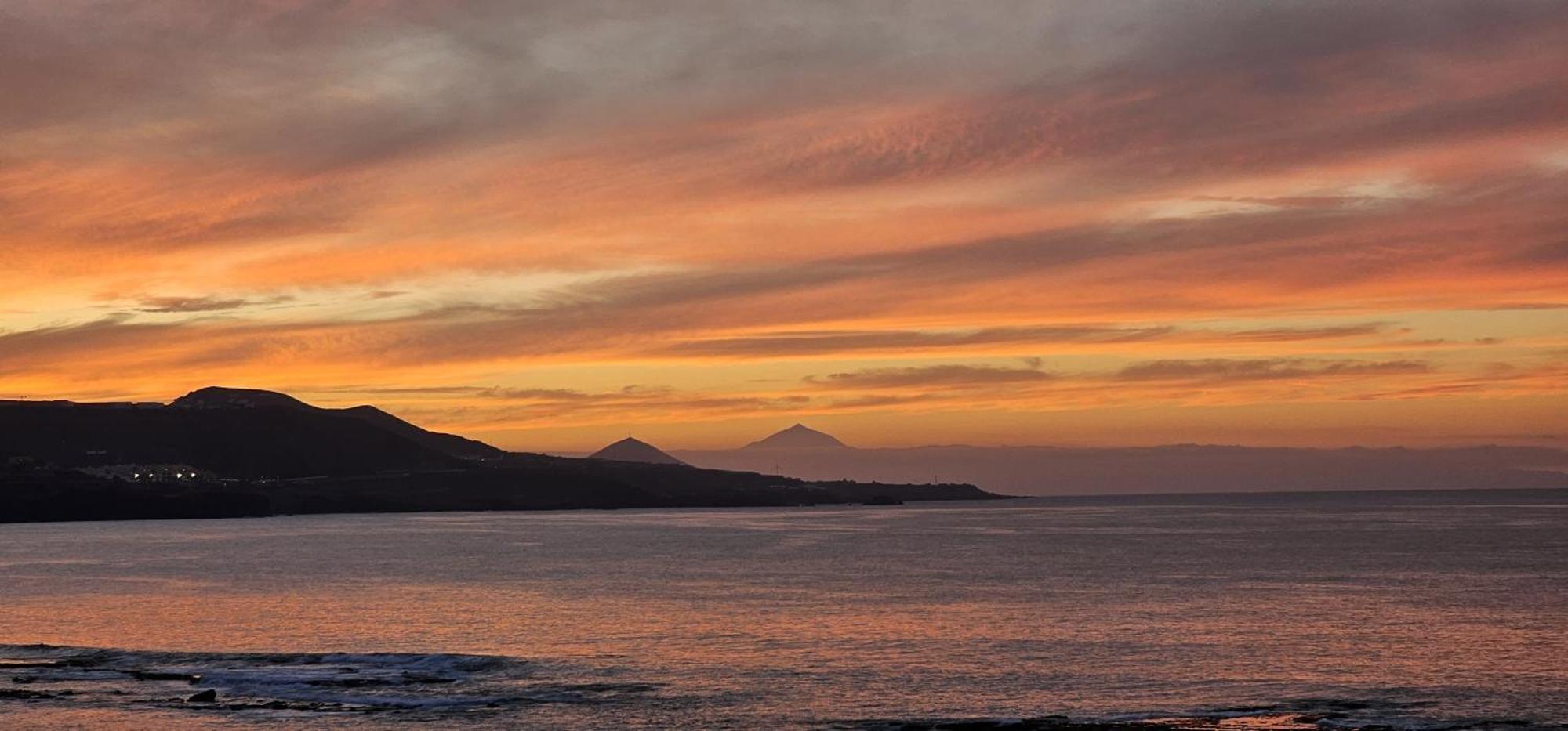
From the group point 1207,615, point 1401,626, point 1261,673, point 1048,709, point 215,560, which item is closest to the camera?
→ point 1048,709

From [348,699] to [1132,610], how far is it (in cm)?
5960

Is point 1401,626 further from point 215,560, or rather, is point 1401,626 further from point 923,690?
point 215,560

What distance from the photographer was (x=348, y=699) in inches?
2472

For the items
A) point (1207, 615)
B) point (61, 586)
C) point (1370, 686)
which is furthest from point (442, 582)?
point (1370, 686)

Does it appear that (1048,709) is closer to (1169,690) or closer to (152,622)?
(1169,690)

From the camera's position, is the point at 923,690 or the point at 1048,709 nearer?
A: the point at 1048,709

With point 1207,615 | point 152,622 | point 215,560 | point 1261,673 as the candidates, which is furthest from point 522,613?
point 215,560

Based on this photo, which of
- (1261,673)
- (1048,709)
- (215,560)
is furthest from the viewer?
(215,560)

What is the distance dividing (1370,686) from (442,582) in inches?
3817

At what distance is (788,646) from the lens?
82438mm

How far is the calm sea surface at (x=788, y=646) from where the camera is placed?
2382 inches

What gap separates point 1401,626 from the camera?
9056cm

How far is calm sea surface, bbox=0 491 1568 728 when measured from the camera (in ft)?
198

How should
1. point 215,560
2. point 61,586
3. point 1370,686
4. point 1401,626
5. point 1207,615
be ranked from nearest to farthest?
point 1370,686 → point 1401,626 → point 1207,615 → point 61,586 → point 215,560
